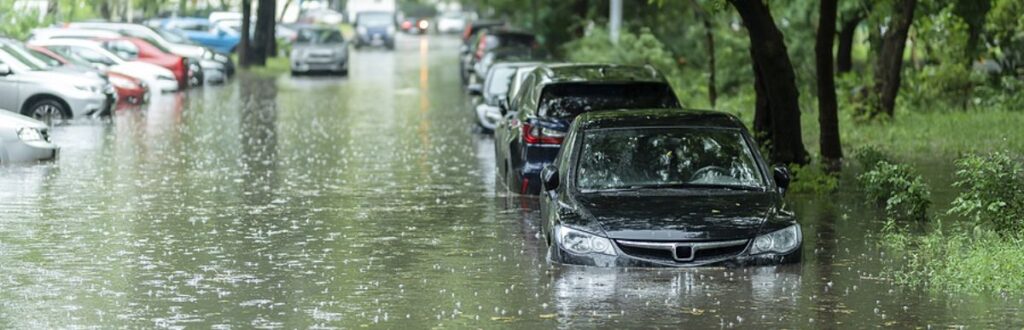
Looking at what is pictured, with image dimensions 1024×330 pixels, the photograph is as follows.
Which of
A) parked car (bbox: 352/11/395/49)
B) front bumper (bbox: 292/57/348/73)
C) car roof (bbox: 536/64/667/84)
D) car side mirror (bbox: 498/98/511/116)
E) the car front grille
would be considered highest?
car roof (bbox: 536/64/667/84)

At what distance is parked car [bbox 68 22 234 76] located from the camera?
149 ft

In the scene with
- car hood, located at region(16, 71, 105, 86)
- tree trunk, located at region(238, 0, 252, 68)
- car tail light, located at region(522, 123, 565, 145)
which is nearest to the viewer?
car tail light, located at region(522, 123, 565, 145)

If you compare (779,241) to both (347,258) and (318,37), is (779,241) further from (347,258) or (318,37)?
(318,37)

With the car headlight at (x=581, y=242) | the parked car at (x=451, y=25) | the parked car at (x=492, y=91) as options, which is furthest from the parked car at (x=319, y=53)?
the parked car at (x=451, y=25)

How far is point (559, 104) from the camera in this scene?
19531 millimetres

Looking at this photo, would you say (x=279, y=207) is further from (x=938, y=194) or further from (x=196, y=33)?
(x=196, y=33)

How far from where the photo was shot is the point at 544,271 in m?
13.3

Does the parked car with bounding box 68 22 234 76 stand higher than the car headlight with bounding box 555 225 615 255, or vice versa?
the car headlight with bounding box 555 225 615 255

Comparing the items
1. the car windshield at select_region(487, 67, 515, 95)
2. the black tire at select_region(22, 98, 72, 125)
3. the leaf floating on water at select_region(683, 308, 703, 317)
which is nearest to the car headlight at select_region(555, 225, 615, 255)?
the leaf floating on water at select_region(683, 308, 703, 317)

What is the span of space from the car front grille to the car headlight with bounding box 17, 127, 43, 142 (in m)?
12.4

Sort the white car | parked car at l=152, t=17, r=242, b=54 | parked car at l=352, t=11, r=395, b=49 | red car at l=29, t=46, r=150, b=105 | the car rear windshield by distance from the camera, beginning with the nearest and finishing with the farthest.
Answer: the car rear windshield
red car at l=29, t=46, r=150, b=105
the white car
parked car at l=152, t=17, r=242, b=54
parked car at l=352, t=11, r=395, b=49

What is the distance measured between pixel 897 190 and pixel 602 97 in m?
3.68

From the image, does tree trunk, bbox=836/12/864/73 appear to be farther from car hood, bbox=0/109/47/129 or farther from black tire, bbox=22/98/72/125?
car hood, bbox=0/109/47/129

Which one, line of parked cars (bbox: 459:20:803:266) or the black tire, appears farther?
the black tire
